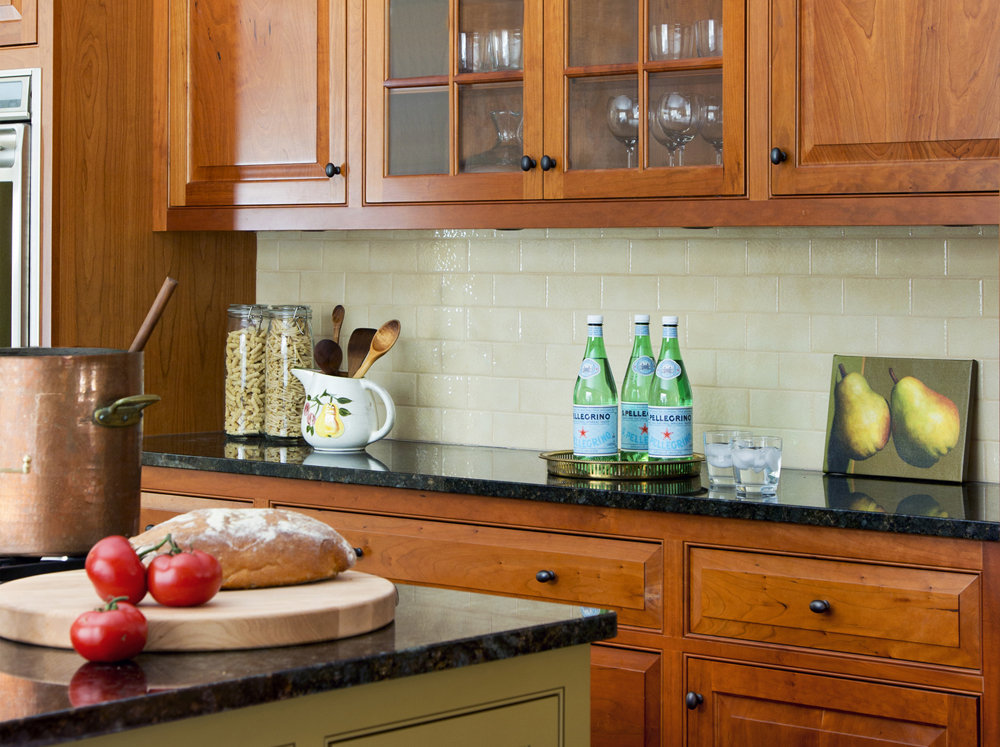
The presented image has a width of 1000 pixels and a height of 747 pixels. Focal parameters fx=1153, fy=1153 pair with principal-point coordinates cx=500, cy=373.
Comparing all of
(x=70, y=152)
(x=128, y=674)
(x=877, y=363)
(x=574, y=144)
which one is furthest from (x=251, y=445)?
(x=128, y=674)

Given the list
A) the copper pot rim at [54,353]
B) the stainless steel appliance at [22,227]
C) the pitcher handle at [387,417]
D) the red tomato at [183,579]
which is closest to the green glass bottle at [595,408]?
the pitcher handle at [387,417]

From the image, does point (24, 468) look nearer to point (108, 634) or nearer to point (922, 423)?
point (108, 634)

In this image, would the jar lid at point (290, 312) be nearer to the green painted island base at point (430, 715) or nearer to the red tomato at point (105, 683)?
the green painted island base at point (430, 715)

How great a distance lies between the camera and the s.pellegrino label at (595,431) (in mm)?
2523

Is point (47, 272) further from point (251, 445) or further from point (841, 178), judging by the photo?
point (841, 178)

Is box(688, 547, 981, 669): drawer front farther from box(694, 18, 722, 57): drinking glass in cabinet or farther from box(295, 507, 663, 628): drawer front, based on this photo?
box(694, 18, 722, 57): drinking glass in cabinet

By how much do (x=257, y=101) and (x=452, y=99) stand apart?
59 centimetres

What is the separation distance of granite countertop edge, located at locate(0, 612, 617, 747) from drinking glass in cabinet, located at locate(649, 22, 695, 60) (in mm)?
1611

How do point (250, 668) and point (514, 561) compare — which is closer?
point (250, 668)

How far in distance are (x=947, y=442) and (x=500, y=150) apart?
3.97 ft

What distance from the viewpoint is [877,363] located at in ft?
8.64

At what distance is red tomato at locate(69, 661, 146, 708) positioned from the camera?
905mm

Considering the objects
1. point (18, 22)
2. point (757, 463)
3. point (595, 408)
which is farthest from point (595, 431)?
point (18, 22)

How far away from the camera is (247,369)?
3.19 meters
